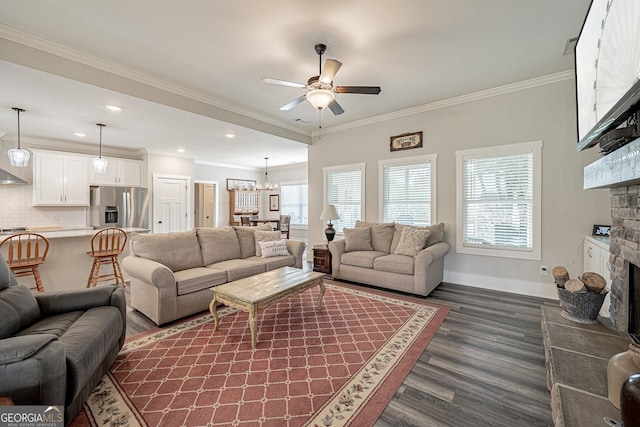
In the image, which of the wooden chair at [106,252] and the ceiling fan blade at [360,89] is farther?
the wooden chair at [106,252]

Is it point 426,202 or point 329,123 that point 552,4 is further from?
point 329,123

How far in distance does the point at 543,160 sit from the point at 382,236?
7.93ft

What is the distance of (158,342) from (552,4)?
450cm

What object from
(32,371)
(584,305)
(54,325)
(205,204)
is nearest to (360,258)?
(584,305)

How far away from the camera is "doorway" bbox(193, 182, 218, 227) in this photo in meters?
8.32

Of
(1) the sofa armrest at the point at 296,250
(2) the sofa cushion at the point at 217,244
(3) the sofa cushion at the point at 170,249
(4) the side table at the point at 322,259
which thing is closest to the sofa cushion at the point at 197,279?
(3) the sofa cushion at the point at 170,249

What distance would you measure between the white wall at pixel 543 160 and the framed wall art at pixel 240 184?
18.2 ft

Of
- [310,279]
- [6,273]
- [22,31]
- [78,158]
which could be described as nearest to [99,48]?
[22,31]

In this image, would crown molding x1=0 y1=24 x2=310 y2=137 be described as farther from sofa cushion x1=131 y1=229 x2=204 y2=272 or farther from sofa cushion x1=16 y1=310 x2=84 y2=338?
sofa cushion x1=16 y1=310 x2=84 y2=338

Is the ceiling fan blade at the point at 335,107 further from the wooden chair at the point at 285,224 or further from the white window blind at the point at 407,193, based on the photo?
the wooden chair at the point at 285,224

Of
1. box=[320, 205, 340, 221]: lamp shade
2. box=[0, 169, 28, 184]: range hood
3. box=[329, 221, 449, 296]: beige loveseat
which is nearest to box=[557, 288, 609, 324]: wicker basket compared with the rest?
box=[329, 221, 449, 296]: beige loveseat

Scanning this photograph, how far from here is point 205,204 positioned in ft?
→ 27.8

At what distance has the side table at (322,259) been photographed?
4836 mm

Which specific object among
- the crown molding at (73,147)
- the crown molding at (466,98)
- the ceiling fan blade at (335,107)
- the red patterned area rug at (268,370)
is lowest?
the red patterned area rug at (268,370)
